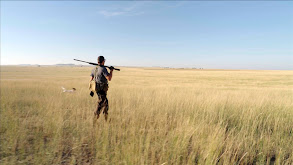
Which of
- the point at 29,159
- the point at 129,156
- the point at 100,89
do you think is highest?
the point at 100,89

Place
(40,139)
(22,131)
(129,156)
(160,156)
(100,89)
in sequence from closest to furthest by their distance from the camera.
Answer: (129,156), (160,156), (40,139), (22,131), (100,89)

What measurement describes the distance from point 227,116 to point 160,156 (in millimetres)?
3399

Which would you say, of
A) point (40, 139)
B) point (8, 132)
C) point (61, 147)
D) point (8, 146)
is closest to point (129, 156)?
point (61, 147)

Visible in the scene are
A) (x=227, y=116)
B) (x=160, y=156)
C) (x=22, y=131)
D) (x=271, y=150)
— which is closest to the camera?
(x=160, y=156)

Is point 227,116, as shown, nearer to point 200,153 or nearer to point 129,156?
point 200,153

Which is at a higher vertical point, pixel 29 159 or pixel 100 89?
pixel 100 89

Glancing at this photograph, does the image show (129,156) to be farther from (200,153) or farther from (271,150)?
(271,150)

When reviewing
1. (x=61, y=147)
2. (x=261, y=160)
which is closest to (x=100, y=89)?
(x=61, y=147)

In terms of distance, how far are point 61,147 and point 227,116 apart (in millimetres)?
4961

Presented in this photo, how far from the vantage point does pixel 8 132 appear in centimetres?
351

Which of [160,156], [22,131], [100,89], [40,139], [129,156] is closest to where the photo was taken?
[129,156]

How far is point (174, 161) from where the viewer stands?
2535 millimetres

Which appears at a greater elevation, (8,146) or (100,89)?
(100,89)

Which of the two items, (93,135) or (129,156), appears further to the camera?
(93,135)
